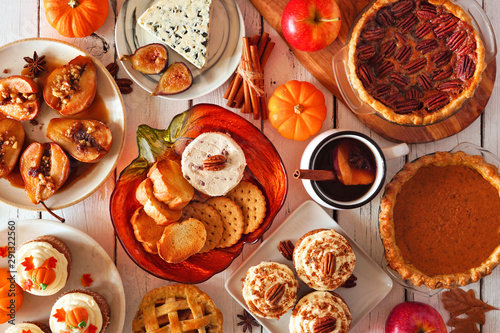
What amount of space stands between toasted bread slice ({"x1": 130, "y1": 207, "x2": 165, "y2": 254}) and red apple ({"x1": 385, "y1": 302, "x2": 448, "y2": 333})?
1332 millimetres

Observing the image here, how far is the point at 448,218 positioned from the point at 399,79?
80cm

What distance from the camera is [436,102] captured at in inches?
84.0

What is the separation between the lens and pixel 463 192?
229cm

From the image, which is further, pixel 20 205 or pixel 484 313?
pixel 484 313

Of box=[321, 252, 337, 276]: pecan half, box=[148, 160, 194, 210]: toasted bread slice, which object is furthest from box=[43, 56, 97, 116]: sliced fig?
box=[321, 252, 337, 276]: pecan half

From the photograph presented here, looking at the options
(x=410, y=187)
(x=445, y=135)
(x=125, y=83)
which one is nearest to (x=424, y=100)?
(x=445, y=135)

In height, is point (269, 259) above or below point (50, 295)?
above

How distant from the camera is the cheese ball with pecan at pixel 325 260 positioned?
2.11 metres

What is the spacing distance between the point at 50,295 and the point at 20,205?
0.50 metres

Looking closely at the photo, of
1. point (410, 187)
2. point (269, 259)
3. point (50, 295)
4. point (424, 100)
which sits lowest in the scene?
point (50, 295)

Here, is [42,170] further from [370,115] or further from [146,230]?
[370,115]

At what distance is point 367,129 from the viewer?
A: 2410mm

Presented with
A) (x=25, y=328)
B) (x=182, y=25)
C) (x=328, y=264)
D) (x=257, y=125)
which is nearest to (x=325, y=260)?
(x=328, y=264)

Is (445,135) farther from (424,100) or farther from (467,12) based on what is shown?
(467,12)
